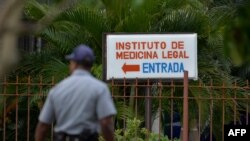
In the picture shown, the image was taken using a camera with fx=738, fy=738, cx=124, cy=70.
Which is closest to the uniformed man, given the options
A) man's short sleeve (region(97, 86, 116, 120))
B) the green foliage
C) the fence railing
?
man's short sleeve (region(97, 86, 116, 120))

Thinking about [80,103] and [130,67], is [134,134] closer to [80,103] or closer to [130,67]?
[130,67]

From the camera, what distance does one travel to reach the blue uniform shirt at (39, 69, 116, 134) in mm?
5574

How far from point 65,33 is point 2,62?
29.4 feet

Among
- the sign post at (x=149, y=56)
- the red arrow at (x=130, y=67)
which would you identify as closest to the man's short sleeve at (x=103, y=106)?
the sign post at (x=149, y=56)

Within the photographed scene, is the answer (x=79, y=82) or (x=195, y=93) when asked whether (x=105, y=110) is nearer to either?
(x=79, y=82)


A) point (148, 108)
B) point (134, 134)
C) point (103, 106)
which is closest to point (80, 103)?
point (103, 106)

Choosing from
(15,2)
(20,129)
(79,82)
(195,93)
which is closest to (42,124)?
(79,82)

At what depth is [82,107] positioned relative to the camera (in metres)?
5.57

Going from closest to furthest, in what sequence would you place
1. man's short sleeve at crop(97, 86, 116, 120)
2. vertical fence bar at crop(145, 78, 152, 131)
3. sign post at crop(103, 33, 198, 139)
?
man's short sleeve at crop(97, 86, 116, 120) < vertical fence bar at crop(145, 78, 152, 131) < sign post at crop(103, 33, 198, 139)

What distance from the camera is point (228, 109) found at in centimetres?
1077

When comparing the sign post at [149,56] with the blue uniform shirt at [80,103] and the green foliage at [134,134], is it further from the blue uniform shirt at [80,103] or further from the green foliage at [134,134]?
the blue uniform shirt at [80,103]

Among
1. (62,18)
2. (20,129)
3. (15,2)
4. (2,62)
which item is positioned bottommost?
(20,129)

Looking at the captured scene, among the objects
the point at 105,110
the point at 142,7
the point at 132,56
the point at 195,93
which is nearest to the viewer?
the point at 105,110

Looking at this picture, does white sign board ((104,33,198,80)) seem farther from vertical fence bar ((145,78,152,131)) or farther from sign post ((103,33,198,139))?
vertical fence bar ((145,78,152,131))
